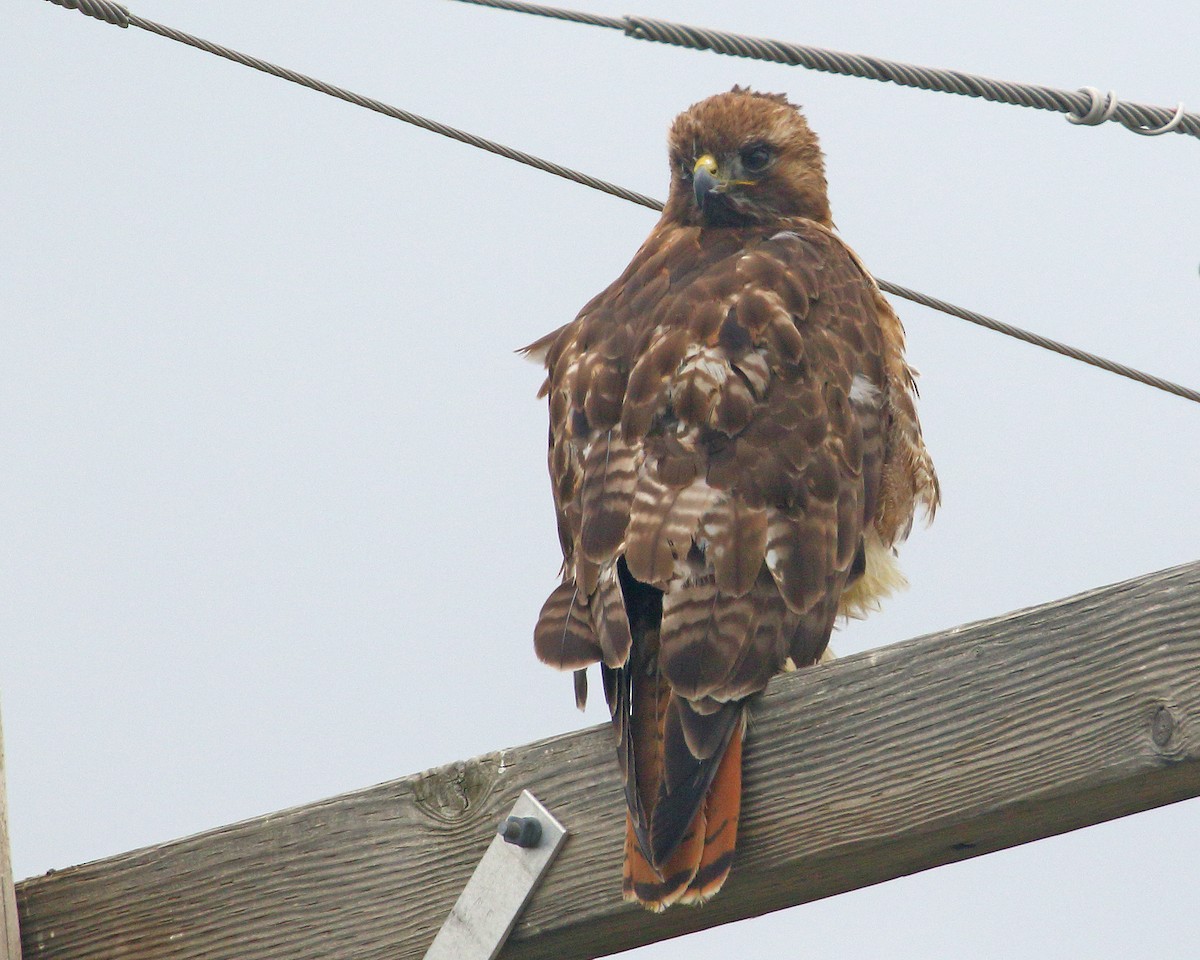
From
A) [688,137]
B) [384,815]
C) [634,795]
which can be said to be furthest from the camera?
[688,137]

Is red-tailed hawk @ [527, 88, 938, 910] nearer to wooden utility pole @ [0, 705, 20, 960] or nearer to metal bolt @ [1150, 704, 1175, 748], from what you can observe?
metal bolt @ [1150, 704, 1175, 748]

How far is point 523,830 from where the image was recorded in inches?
90.4

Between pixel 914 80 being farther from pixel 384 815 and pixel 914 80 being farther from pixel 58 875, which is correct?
pixel 58 875

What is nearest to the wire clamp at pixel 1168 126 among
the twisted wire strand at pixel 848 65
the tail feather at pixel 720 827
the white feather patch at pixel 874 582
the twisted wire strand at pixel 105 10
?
the twisted wire strand at pixel 848 65

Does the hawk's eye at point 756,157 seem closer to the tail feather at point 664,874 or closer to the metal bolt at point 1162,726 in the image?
the tail feather at point 664,874

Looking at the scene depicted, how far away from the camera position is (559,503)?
3.27 m

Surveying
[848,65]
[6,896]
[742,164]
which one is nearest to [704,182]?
[742,164]

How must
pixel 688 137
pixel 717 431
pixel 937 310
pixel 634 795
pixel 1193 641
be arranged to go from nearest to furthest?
1. pixel 1193 641
2. pixel 634 795
3. pixel 717 431
4. pixel 937 310
5. pixel 688 137

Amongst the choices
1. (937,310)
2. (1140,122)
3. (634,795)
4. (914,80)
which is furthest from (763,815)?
(937,310)

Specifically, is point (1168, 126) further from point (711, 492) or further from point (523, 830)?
point (523, 830)

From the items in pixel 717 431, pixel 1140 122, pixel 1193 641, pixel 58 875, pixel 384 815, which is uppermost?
pixel 1140 122

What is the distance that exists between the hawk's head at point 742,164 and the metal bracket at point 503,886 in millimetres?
2215

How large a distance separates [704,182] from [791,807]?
2.27 meters

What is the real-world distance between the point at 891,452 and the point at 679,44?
95 cm
